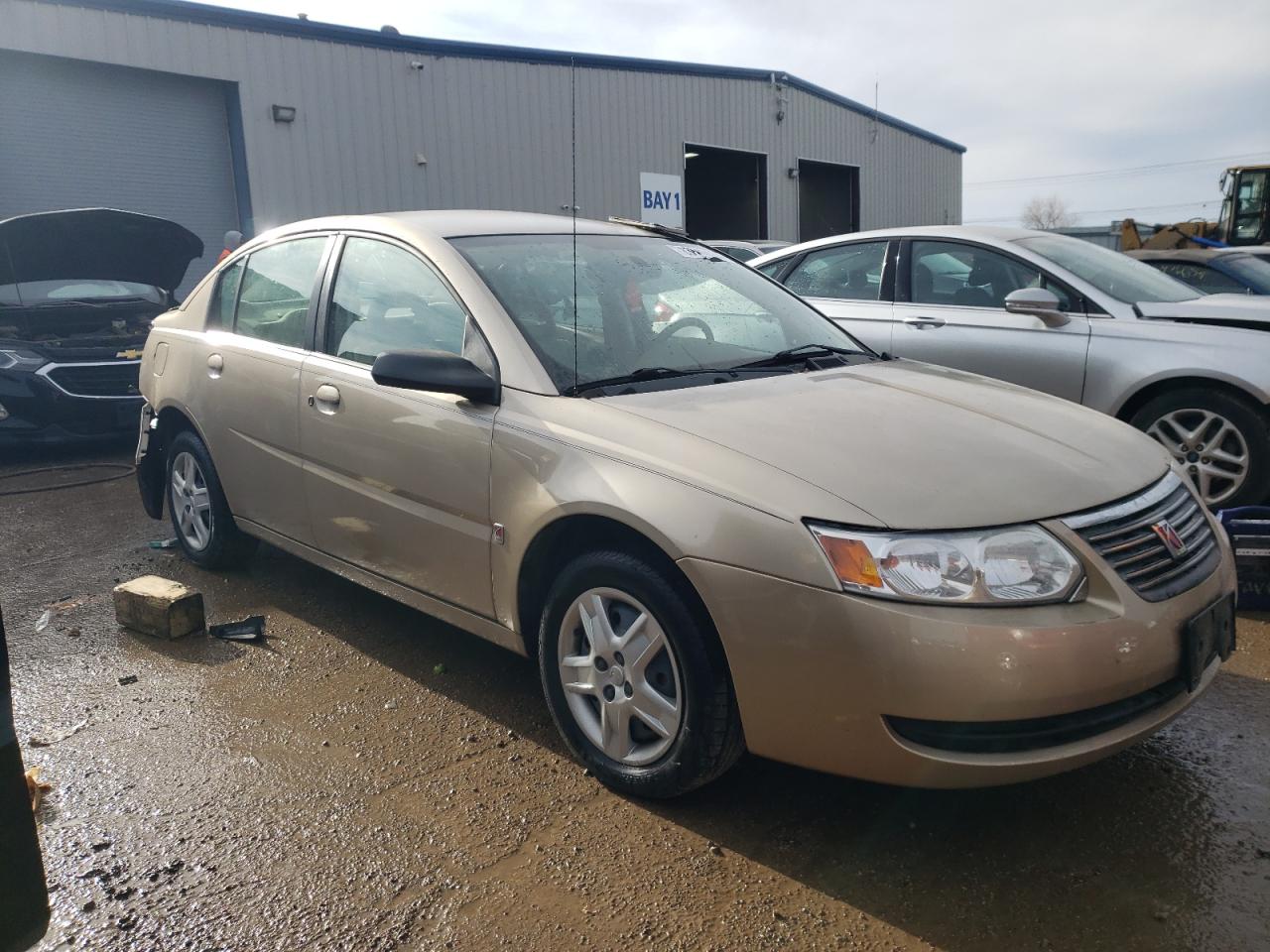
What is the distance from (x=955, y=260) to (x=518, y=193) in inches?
454

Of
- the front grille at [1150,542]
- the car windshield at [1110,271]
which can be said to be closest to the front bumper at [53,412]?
the car windshield at [1110,271]

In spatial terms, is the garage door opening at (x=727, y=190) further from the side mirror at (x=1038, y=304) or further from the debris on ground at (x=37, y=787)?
the debris on ground at (x=37, y=787)

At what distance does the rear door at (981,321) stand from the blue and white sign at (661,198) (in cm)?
1287

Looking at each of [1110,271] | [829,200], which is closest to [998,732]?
[1110,271]

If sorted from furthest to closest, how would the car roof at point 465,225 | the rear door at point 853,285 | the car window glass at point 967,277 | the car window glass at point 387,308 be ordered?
the rear door at point 853,285
the car window glass at point 967,277
the car roof at point 465,225
the car window glass at point 387,308

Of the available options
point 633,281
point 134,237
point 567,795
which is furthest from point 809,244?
point 134,237

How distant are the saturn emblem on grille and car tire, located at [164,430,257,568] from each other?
375cm

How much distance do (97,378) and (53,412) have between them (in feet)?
1.27

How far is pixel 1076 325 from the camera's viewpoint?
5.43 m

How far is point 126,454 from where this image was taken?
8.11 metres

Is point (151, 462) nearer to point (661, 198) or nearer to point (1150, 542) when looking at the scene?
point (1150, 542)

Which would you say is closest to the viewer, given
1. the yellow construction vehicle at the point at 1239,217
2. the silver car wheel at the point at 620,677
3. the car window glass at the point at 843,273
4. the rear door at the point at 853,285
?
the silver car wheel at the point at 620,677

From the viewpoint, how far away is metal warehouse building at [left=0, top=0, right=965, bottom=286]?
11727 millimetres

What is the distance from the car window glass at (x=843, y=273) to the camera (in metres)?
6.33
